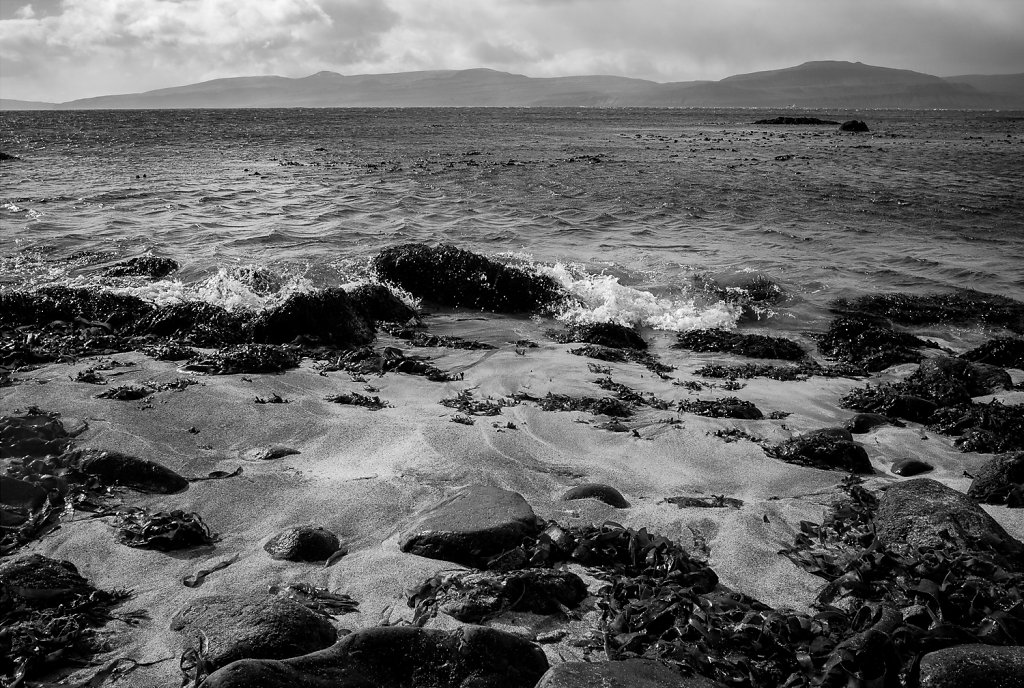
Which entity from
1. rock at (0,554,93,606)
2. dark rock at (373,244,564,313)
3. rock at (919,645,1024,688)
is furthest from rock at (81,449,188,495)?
dark rock at (373,244,564,313)

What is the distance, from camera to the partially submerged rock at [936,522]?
3.64 metres

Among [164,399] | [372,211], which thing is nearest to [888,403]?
[164,399]

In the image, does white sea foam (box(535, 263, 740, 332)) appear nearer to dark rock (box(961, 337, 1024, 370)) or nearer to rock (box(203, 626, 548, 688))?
dark rock (box(961, 337, 1024, 370))

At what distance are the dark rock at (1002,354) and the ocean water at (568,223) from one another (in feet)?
4.42

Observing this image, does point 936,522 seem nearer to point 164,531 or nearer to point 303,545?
point 303,545

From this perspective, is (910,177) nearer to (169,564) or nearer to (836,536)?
(836,536)

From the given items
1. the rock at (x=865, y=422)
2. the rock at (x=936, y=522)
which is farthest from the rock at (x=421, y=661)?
the rock at (x=865, y=422)

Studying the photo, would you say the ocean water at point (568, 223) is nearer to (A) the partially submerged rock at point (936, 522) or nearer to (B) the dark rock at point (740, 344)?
(B) the dark rock at point (740, 344)

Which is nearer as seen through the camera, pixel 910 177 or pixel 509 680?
pixel 509 680

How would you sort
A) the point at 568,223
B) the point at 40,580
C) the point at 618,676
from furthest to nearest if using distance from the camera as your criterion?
the point at 568,223 < the point at 40,580 < the point at 618,676

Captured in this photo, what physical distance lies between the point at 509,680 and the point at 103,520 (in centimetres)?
261

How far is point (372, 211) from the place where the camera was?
16297 mm

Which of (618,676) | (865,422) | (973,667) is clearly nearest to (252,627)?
(618,676)

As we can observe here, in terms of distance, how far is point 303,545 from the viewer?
3.62m
